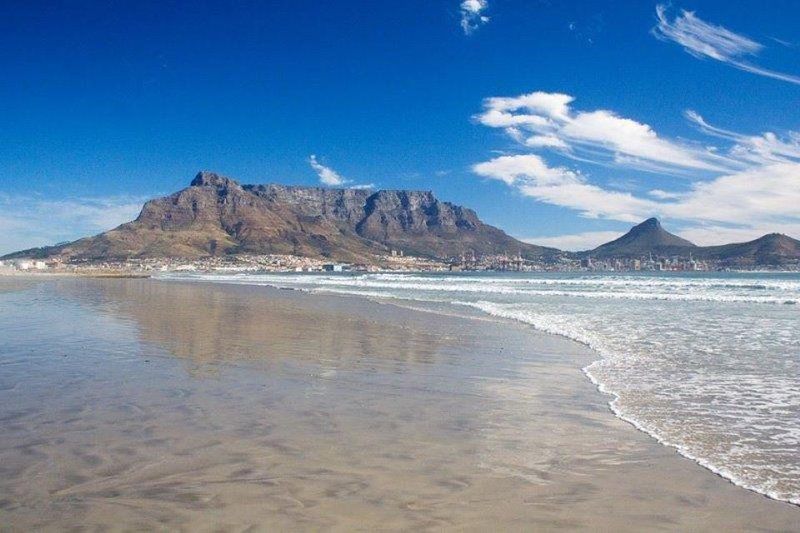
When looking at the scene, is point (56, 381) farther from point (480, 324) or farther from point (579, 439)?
point (480, 324)

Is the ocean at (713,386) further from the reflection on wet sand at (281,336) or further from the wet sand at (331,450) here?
the reflection on wet sand at (281,336)

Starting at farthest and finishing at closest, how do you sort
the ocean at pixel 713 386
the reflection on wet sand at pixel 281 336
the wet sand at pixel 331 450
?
the reflection on wet sand at pixel 281 336 → the ocean at pixel 713 386 → the wet sand at pixel 331 450

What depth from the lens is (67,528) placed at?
156 inches

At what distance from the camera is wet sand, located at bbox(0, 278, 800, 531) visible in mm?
4281

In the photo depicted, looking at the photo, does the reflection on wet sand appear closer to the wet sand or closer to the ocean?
the wet sand

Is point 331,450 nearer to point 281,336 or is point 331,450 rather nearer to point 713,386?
point 713,386

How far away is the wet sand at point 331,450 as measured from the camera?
169 inches

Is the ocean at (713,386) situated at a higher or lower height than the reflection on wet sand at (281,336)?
lower

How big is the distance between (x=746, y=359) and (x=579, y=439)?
7593 millimetres

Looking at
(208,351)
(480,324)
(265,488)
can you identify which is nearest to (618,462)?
(265,488)

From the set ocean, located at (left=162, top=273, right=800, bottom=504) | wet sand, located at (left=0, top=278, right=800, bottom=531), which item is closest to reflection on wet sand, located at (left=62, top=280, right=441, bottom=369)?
wet sand, located at (left=0, top=278, right=800, bottom=531)

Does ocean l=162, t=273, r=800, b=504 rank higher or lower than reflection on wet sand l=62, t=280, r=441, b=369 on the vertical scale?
lower

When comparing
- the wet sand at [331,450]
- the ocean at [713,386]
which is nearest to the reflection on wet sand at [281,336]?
the wet sand at [331,450]

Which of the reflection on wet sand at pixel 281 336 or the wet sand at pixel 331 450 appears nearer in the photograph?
the wet sand at pixel 331 450
